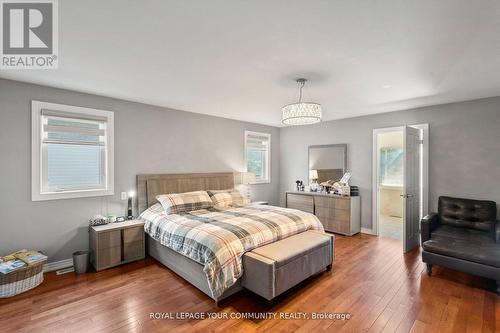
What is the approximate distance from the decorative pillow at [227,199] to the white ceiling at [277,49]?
1812 millimetres

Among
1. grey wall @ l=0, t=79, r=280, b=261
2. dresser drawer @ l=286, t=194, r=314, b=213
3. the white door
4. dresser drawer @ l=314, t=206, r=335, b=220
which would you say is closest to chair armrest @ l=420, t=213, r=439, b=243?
the white door

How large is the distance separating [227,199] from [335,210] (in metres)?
2.27

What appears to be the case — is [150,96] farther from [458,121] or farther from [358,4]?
[458,121]

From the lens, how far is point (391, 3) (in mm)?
1586

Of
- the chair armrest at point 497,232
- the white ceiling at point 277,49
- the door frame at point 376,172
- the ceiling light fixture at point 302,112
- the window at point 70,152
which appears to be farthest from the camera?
the door frame at point 376,172

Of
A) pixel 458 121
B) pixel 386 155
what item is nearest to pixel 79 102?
pixel 458 121

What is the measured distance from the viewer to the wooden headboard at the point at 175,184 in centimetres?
400

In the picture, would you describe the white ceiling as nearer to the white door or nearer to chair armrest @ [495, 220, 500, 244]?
the white door

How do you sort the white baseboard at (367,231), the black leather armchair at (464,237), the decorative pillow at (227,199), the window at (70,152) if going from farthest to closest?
the white baseboard at (367,231)
the decorative pillow at (227,199)
the window at (70,152)
the black leather armchair at (464,237)

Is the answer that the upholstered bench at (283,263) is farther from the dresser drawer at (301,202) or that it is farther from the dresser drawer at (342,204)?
the dresser drawer at (301,202)

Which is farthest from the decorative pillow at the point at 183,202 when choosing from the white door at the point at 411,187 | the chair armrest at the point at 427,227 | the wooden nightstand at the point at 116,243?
the chair armrest at the point at 427,227

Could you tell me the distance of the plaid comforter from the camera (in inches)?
93.8

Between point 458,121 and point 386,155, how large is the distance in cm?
197

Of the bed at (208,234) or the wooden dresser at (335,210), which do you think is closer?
the bed at (208,234)
